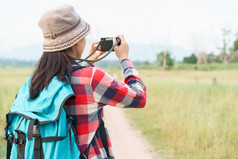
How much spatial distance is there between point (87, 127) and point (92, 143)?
110mm

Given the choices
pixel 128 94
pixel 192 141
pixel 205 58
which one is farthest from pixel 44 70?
pixel 205 58

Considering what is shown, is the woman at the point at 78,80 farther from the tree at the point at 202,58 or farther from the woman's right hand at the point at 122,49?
the tree at the point at 202,58

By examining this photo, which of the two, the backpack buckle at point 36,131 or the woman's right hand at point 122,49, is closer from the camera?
the backpack buckle at point 36,131

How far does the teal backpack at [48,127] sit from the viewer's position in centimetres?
108

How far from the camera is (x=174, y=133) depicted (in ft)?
14.7

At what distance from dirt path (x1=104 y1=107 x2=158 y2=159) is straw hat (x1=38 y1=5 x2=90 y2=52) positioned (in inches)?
116

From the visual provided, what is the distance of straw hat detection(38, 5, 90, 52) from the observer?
46.7 inches

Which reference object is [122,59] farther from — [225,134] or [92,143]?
[225,134]

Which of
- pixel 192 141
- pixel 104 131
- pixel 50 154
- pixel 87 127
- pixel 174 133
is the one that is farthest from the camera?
pixel 174 133

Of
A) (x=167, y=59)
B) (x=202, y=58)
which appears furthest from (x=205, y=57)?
(x=167, y=59)

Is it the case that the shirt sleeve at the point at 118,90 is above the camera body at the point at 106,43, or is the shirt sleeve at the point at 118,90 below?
below

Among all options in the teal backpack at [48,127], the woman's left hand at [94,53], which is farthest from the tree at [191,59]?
the teal backpack at [48,127]

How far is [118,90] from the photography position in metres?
1.19

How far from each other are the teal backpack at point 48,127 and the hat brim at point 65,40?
0.56 feet
